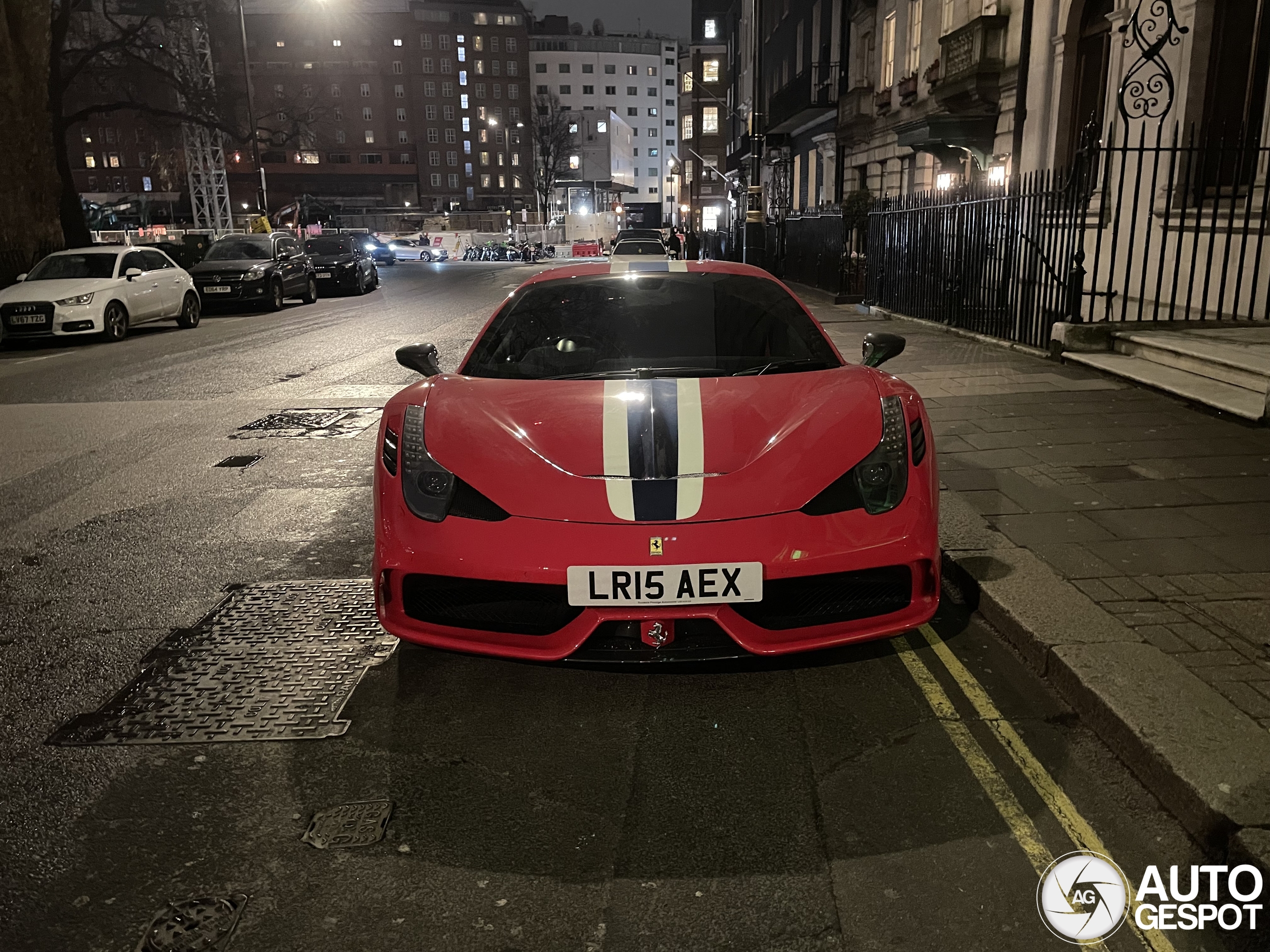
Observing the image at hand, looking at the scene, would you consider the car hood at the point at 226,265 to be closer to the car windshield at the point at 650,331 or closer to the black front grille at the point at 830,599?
the car windshield at the point at 650,331

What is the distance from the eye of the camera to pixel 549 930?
7.71 ft

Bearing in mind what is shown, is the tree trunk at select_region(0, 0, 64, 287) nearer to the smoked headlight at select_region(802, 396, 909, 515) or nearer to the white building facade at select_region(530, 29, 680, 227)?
the smoked headlight at select_region(802, 396, 909, 515)

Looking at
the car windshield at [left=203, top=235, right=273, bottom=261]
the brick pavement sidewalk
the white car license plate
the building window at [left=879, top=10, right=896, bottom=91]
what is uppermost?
the building window at [left=879, top=10, right=896, bottom=91]

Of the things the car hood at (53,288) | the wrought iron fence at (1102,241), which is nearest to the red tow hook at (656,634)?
the wrought iron fence at (1102,241)

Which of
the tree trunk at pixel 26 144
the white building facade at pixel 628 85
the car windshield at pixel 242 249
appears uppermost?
the white building facade at pixel 628 85

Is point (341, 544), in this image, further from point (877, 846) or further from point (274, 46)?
point (274, 46)

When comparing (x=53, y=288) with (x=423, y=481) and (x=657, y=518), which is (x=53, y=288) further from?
(x=657, y=518)

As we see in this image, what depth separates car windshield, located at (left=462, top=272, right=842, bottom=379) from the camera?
14.2 ft

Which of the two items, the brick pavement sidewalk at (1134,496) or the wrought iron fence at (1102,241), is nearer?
the brick pavement sidewalk at (1134,496)

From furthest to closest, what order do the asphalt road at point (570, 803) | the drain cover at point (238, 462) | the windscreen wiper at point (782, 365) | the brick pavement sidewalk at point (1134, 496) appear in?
1. the drain cover at point (238, 462)
2. the windscreen wiper at point (782, 365)
3. the brick pavement sidewalk at point (1134, 496)
4. the asphalt road at point (570, 803)

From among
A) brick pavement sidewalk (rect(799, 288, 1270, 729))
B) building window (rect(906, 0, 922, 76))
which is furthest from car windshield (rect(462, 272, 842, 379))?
building window (rect(906, 0, 922, 76))

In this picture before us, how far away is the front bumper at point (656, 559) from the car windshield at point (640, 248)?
990 inches

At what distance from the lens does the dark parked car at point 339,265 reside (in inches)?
1090

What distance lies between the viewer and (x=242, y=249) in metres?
23.4
